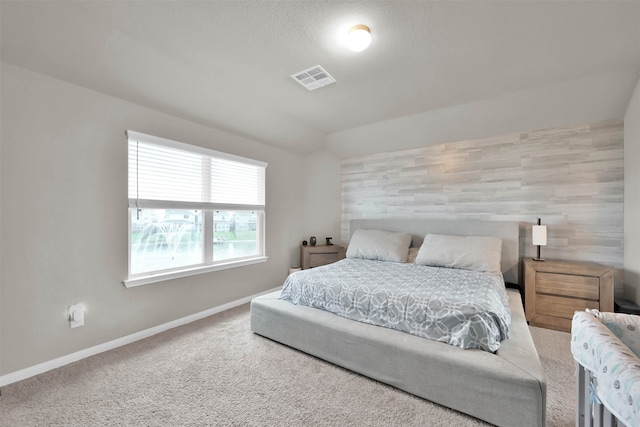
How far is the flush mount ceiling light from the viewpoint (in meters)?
1.90

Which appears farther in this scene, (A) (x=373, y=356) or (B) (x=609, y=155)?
(B) (x=609, y=155)

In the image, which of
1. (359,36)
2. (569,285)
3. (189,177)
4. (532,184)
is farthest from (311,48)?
(569,285)

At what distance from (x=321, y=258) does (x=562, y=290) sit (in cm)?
293

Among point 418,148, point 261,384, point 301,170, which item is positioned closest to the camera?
point 261,384

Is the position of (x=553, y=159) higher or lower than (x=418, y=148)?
lower

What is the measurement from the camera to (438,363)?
1684 millimetres

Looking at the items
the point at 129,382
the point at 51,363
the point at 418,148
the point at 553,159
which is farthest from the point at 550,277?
the point at 51,363

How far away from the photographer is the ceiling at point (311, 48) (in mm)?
1756

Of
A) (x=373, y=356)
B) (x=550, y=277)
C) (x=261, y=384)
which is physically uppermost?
(x=550, y=277)

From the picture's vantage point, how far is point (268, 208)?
4.02 m

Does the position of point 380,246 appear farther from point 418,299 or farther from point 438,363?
point 438,363

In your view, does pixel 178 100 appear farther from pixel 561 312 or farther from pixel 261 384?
pixel 561 312

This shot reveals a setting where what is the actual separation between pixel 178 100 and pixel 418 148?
3195 mm

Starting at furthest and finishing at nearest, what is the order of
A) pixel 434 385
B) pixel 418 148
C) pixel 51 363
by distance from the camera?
pixel 418 148 < pixel 51 363 < pixel 434 385
